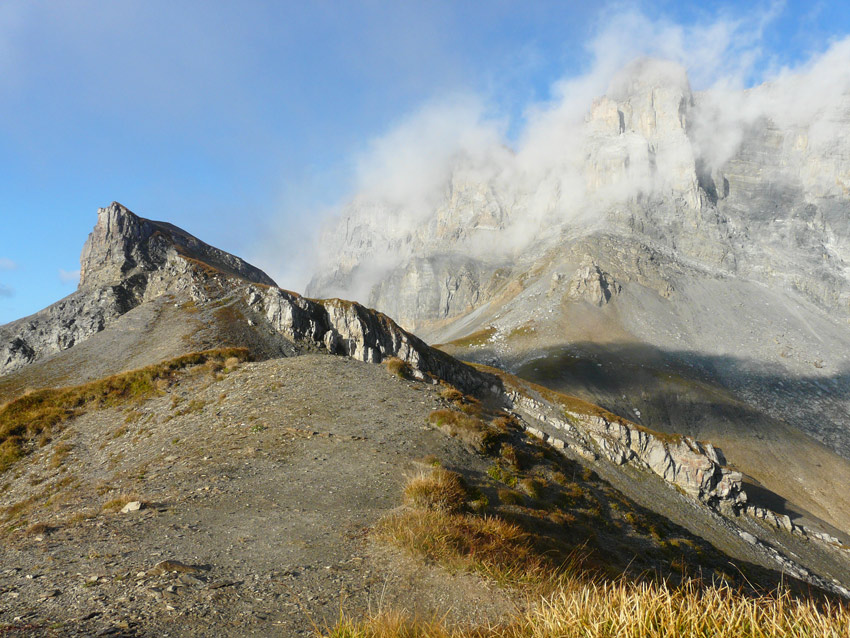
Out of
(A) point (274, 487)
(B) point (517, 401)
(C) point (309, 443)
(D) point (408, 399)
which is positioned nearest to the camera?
(A) point (274, 487)

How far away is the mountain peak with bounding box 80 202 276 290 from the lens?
9099 cm

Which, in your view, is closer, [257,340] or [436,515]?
[436,515]

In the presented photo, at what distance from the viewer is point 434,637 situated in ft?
17.2

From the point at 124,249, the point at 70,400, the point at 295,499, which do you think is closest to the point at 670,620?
the point at 295,499

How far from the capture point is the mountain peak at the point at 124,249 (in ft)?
299

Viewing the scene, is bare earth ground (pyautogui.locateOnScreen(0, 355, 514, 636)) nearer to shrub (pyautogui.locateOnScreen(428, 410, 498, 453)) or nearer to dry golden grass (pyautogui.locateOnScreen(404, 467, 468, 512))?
shrub (pyautogui.locateOnScreen(428, 410, 498, 453))

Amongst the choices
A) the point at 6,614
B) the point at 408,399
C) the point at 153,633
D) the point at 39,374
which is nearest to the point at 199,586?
the point at 153,633

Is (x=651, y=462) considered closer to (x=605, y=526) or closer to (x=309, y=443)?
(x=605, y=526)

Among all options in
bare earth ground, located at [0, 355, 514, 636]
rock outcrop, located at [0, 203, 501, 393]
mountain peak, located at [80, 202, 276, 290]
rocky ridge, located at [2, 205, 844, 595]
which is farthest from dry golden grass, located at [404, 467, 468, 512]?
mountain peak, located at [80, 202, 276, 290]

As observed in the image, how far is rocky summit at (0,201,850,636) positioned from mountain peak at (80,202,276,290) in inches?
1371

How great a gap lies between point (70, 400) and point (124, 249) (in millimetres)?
77276

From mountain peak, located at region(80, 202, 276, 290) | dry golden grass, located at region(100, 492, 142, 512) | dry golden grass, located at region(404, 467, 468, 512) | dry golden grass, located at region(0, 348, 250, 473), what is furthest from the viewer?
mountain peak, located at region(80, 202, 276, 290)

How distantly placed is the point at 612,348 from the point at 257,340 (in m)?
129

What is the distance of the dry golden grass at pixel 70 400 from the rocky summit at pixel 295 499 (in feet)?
0.37
